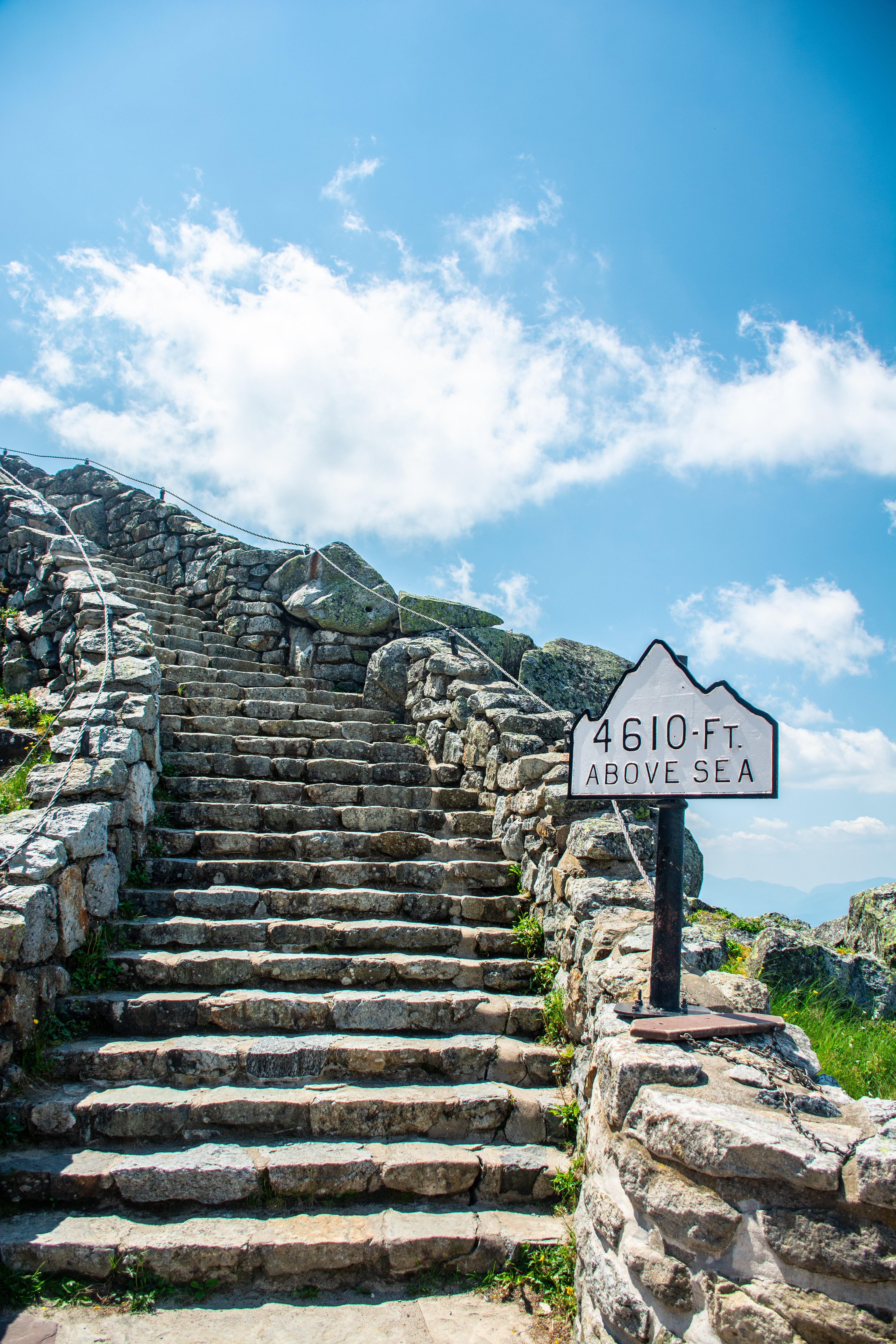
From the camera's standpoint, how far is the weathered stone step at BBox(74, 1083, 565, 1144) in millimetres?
3598

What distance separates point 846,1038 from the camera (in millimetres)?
3971

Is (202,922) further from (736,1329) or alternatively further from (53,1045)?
(736,1329)

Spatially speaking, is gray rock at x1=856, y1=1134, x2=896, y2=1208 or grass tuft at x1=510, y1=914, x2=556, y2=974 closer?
gray rock at x1=856, y1=1134, x2=896, y2=1208

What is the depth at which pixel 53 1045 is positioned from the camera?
394 centimetres

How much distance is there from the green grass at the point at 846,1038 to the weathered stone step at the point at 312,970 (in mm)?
1468

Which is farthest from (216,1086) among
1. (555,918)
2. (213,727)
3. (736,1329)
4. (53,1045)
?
(213,727)

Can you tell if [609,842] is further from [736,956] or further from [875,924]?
[875,924]

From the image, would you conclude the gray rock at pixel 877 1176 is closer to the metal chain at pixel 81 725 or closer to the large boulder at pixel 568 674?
the metal chain at pixel 81 725

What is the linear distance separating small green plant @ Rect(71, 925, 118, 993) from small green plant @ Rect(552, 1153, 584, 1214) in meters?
2.56

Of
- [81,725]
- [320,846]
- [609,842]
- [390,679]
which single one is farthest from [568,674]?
[81,725]

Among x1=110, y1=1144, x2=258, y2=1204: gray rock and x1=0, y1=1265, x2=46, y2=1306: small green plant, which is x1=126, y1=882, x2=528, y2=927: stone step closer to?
x1=110, y1=1144, x2=258, y2=1204: gray rock

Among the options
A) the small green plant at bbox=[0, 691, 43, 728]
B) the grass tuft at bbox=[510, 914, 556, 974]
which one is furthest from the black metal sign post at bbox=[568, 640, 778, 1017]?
the small green plant at bbox=[0, 691, 43, 728]

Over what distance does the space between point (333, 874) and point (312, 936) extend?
2.21 feet

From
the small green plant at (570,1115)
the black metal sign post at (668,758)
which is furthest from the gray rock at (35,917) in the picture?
the black metal sign post at (668,758)
